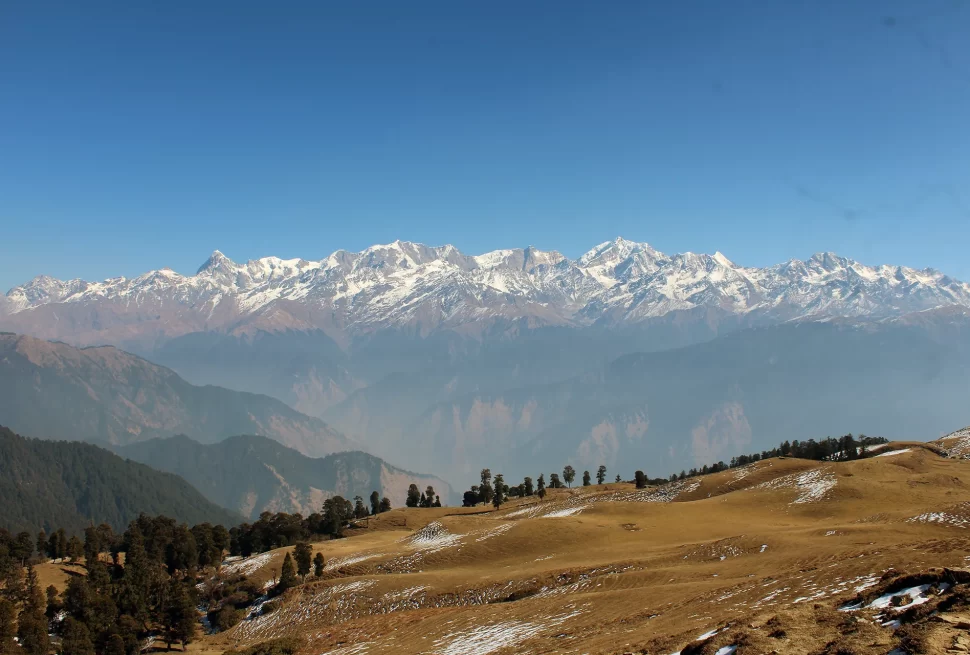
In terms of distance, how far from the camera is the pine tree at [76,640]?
71.0m

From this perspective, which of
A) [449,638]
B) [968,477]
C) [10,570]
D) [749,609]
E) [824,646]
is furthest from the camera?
[10,570]

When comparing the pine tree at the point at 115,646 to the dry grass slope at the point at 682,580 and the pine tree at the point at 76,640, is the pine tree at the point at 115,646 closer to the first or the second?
the pine tree at the point at 76,640

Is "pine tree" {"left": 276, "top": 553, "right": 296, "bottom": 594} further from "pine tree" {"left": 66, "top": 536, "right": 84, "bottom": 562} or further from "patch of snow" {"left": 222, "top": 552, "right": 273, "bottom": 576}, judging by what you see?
"pine tree" {"left": 66, "top": 536, "right": 84, "bottom": 562}

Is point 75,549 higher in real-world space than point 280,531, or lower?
higher

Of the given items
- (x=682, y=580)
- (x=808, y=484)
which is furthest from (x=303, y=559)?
(x=808, y=484)

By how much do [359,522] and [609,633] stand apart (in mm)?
138987

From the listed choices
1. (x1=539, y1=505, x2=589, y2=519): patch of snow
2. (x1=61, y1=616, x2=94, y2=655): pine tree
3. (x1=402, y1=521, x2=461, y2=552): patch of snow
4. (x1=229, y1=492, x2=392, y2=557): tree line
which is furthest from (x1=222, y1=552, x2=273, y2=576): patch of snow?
(x1=539, y1=505, x2=589, y2=519): patch of snow

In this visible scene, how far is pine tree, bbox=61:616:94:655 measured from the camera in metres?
71.0

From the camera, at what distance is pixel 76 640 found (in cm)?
7212

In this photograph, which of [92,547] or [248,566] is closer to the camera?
[248,566]

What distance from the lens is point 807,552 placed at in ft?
147

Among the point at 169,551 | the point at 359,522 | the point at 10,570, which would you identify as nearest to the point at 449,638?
the point at 169,551

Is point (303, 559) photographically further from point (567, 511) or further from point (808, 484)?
Result: point (808, 484)

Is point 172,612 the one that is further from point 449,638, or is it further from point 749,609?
point 749,609
